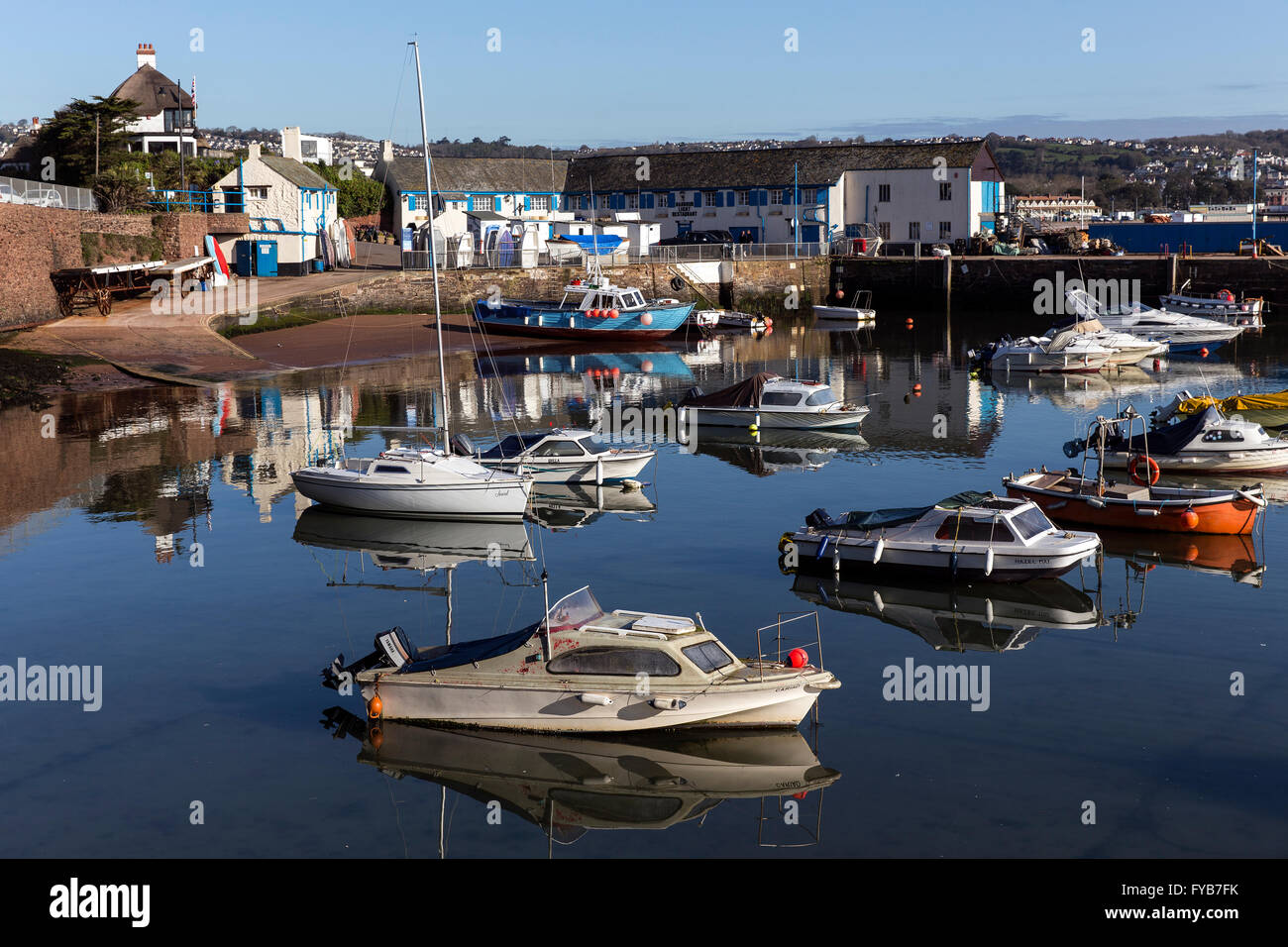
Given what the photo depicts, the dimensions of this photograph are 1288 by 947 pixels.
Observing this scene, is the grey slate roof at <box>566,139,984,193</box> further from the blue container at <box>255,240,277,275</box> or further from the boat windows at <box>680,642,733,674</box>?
the boat windows at <box>680,642,733,674</box>

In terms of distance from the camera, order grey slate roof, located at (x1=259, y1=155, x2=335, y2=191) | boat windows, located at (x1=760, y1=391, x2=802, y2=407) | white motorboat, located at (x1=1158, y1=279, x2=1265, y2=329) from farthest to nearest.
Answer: grey slate roof, located at (x1=259, y1=155, x2=335, y2=191)
white motorboat, located at (x1=1158, y1=279, x2=1265, y2=329)
boat windows, located at (x1=760, y1=391, x2=802, y2=407)

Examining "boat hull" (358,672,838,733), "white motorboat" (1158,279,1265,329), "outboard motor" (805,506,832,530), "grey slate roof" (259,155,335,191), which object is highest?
"grey slate roof" (259,155,335,191)

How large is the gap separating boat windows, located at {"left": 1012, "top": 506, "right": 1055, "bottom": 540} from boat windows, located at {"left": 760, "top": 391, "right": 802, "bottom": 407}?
→ 18.1 m

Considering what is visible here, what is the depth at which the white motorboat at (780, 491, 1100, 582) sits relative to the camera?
25609 mm

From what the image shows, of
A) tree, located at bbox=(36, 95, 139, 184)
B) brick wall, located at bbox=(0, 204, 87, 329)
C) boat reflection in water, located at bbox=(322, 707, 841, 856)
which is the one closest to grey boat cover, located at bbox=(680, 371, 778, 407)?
boat reflection in water, located at bbox=(322, 707, 841, 856)

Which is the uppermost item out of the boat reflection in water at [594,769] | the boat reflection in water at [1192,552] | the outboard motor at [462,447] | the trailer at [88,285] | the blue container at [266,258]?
the blue container at [266,258]

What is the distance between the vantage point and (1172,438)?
35.2m

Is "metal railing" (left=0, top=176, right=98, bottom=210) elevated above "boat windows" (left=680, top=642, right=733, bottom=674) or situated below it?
above

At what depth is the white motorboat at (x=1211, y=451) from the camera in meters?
34.8

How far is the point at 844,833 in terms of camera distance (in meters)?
16.3

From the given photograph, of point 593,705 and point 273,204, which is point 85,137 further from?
point 593,705

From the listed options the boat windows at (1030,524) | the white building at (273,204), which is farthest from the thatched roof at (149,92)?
the boat windows at (1030,524)

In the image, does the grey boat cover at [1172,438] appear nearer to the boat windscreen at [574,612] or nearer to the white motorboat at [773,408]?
the white motorboat at [773,408]

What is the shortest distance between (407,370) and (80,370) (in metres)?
14.3
